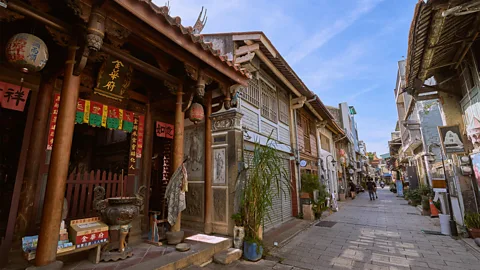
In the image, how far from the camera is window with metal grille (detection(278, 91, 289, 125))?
33.0ft

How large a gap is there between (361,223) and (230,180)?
22.5 feet

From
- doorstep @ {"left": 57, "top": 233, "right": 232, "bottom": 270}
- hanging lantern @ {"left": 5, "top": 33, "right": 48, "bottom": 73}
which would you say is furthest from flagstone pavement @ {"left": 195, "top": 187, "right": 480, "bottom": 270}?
hanging lantern @ {"left": 5, "top": 33, "right": 48, "bottom": 73}

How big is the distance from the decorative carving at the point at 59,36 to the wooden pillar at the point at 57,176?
0.24m

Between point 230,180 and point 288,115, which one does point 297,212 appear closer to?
point 288,115

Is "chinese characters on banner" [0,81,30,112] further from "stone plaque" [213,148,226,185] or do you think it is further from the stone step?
the stone step

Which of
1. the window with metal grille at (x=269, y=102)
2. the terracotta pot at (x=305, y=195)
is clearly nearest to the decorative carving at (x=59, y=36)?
the window with metal grille at (x=269, y=102)

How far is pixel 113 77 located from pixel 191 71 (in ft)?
5.37

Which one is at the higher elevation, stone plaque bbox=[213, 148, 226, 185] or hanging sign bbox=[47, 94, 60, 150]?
hanging sign bbox=[47, 94, 60, 150]

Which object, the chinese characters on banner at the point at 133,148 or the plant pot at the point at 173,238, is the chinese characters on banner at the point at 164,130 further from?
the plant pot at the point at 173,238

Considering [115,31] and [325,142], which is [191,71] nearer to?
[115,31]

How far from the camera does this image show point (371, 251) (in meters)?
5.53

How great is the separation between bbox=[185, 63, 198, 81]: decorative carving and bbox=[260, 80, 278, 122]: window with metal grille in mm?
4281

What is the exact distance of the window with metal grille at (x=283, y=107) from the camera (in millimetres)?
10061

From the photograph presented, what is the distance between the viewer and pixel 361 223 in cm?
912
